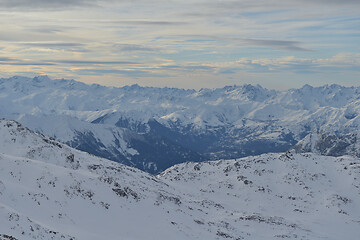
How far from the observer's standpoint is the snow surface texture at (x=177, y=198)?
40.1 metres

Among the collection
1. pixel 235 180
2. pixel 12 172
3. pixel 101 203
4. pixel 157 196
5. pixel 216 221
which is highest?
pixel 12 172

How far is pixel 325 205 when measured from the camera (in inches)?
3310

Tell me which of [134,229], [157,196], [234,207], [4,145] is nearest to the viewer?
[134,229]

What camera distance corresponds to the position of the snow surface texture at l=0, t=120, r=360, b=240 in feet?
132

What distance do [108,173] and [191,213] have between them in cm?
2299

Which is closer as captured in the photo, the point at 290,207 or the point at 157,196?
the point at 157,196

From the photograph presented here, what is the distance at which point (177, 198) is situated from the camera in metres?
65.0

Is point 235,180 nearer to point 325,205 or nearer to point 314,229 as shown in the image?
point 325,205

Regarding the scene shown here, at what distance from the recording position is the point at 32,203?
132ft

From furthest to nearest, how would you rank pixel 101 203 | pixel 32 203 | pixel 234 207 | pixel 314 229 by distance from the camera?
pixel 234 207
pixel 314 229
pixel 101 203
pixel 32 203

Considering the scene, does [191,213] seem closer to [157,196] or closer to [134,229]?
[157,196]

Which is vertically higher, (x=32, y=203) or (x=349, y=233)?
(x=32, y=203)

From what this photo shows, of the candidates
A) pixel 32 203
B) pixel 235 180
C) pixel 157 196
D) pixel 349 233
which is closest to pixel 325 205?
pixel 349 233

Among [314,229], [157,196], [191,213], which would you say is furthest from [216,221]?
[314,229]
